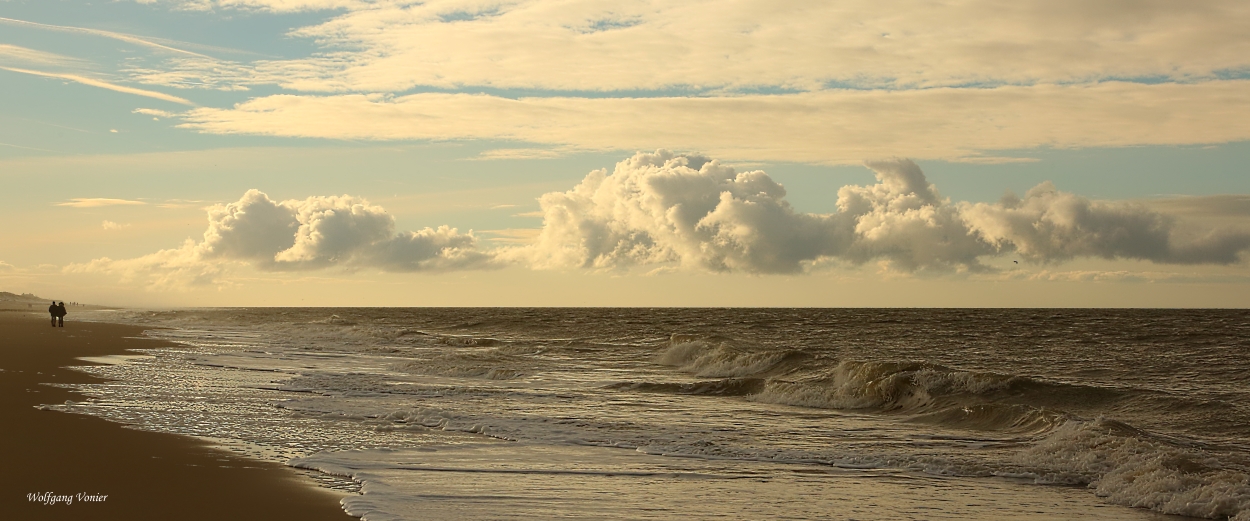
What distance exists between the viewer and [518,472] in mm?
11477

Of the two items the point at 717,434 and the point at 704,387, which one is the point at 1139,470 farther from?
the point at 704,387

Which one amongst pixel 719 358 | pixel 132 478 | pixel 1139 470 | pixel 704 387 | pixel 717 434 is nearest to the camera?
pixel 132 478

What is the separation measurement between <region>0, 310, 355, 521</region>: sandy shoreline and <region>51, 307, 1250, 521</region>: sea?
521mm

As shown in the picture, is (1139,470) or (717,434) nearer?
(1139,470)

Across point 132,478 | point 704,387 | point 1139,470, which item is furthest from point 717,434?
point 132,478

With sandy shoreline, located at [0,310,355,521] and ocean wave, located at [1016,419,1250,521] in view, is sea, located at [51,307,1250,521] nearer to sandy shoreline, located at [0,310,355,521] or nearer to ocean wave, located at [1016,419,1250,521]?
ocean wave, located at [1016,419,1250,521]

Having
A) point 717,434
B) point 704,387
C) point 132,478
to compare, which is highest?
point 132,478

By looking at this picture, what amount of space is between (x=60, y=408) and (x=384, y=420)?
5157mm

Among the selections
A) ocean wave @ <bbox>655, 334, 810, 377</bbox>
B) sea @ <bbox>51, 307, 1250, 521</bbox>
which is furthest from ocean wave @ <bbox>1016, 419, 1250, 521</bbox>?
ocean wave @ <bbox>655, 334, 810, 377</bbox>

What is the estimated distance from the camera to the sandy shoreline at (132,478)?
8.58 metres

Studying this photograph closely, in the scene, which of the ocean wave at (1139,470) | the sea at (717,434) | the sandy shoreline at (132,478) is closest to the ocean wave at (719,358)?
the sea at (717,434)

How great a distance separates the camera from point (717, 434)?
15250 mm

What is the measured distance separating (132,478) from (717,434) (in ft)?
29.0

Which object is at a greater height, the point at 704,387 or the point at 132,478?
the point at 132,478
